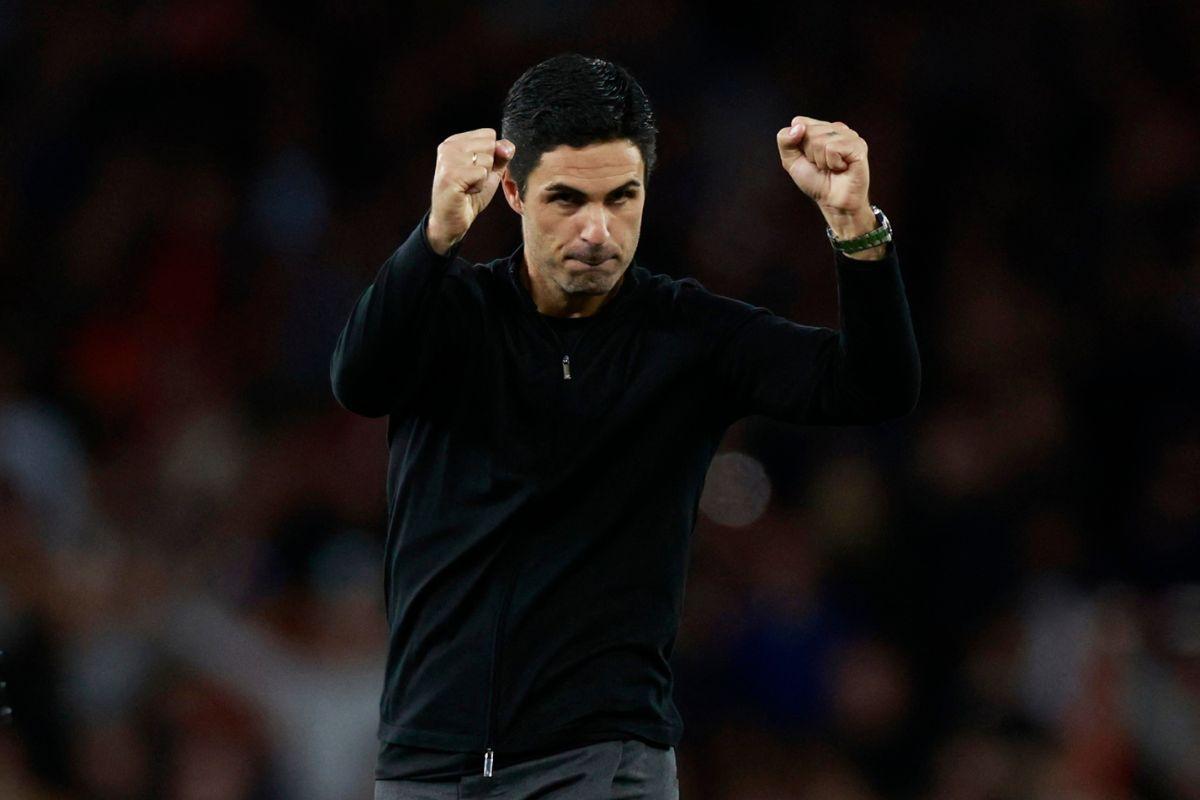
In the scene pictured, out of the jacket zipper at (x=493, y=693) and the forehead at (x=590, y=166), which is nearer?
the jacket zipper at (x=493, y=693)

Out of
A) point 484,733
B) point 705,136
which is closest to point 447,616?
point 484,733

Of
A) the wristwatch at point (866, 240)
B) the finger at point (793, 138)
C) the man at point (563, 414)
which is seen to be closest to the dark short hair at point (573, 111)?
the man at point (563, 414)

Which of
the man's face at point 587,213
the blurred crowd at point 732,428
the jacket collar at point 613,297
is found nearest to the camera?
the man's face at point 587,213

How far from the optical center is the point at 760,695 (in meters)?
5.06

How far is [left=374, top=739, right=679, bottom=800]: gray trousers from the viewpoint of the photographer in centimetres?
253

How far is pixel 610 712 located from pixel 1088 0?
15.6 feet

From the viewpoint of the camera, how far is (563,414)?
2.65 meters

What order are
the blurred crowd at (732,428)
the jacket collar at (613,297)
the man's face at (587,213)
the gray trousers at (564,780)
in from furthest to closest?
the blurred crowd at (732,428) → the jacket collar at (613,297) → the man's face at (587,213) → the gray trousers at (564,780)

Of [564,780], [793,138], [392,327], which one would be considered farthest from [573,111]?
[564,780]

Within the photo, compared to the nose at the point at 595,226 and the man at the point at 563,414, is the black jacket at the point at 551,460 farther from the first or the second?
the nose at the point at 595,226

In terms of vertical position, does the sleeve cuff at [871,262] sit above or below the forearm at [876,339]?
above

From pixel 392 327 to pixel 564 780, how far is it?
696 mm

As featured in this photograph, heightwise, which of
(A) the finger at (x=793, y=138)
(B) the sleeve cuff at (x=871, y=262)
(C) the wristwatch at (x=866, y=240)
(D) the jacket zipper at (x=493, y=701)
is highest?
(A) the finger at (x=793, y=138)

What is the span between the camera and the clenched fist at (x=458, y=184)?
2.53m
